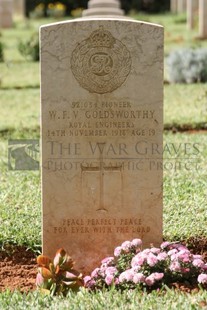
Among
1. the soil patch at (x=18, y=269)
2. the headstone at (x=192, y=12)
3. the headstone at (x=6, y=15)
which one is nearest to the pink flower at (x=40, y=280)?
the soil patch at (x=18, y=269)

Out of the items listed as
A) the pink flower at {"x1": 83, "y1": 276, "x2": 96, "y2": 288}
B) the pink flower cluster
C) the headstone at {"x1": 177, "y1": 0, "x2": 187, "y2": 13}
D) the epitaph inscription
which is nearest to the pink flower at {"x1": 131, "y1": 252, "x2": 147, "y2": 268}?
the pink flower cluster

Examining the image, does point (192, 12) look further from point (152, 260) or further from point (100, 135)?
point (152, 260)

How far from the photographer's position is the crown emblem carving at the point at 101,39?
470 cm

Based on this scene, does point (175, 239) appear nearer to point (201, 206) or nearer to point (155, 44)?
point (201, 206)

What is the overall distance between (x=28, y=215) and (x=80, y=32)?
1.58 meters

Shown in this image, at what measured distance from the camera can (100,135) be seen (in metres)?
4.80

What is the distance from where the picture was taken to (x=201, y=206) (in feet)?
19.3

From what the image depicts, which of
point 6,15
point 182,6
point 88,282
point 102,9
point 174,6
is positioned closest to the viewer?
point 88,282

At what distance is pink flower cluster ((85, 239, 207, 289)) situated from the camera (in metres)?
4.30

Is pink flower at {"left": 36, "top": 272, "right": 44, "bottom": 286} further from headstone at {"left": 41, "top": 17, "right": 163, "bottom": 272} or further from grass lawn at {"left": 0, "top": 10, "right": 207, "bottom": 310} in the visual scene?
headstone at {"left": 41, "top": 17, "right": 163, "bottom": 272}

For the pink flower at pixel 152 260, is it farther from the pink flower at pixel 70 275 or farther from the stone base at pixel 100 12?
the stone base at pixel 100 12

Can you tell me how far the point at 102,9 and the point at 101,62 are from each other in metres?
12.5

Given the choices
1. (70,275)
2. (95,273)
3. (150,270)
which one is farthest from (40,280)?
(150,270)

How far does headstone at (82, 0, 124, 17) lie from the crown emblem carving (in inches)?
477
